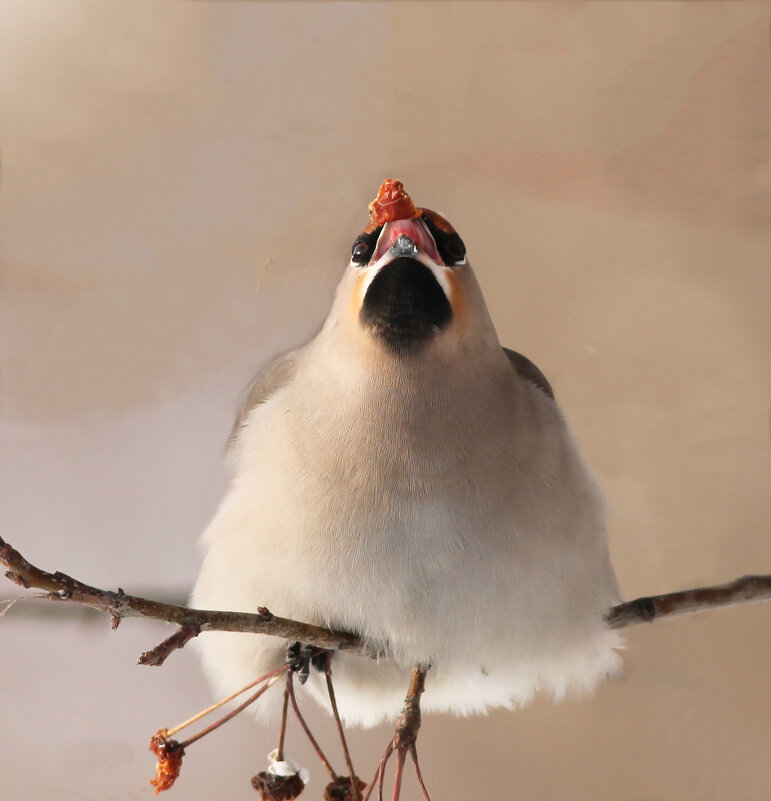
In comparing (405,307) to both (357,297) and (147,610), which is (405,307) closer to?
(357,297)

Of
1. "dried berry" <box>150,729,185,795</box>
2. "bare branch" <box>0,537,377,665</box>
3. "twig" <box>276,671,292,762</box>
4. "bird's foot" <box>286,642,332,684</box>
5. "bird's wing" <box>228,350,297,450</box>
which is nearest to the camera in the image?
"bare branch" <box>0,537,377,665</box>

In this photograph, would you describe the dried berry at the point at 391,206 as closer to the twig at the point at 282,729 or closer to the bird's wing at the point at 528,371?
the bird's wing at the point at 528,371

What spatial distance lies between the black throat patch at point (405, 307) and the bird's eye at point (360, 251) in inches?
1.7

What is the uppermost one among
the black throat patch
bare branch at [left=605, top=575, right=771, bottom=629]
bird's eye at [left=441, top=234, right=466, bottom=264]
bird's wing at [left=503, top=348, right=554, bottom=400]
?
bird's wing at [left=503, top=348, right=554, bottom=400]

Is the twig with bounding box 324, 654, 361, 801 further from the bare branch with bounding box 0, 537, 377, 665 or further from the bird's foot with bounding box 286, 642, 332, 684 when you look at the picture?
the bare branch with bounding box 0, 537, 377, 665

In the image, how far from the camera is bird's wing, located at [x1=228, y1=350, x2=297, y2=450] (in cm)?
146

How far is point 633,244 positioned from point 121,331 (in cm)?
79

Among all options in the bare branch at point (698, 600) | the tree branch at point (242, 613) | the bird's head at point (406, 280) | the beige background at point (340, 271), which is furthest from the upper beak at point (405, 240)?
the bare branch at point (698, 600)

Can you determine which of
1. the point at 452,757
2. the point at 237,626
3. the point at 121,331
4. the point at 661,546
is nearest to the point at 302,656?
the point at 237,626

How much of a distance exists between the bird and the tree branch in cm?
4

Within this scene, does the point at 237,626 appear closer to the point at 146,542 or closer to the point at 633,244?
the point at 146,542

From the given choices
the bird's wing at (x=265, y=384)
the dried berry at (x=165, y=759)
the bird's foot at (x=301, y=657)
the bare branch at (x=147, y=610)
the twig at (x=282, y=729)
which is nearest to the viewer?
the bare branch at (x=147, y=610)

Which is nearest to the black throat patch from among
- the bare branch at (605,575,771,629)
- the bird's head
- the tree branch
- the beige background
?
the bird's head

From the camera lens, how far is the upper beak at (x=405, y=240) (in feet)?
3.89
